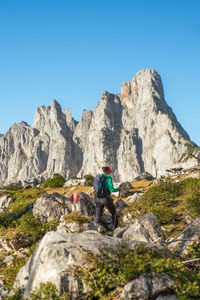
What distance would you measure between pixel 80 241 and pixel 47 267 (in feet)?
3.05

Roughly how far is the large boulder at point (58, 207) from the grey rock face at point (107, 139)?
98.3 meters

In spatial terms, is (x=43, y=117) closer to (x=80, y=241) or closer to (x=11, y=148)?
(x=11, y=148)

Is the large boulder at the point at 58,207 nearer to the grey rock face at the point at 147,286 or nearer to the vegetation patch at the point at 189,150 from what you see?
the grey rock face at the point at 147,286

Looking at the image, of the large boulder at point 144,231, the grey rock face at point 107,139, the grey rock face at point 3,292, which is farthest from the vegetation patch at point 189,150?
the grey rock face at point 3,292

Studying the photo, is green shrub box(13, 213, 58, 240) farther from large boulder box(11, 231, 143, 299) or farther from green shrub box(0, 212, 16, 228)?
Result: large boulder box(11, 231, 143, 299)

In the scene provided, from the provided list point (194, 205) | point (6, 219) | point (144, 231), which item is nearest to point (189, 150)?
point (194, 205)

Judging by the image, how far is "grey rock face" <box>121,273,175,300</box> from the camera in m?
4.38

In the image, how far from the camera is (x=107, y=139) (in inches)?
5655

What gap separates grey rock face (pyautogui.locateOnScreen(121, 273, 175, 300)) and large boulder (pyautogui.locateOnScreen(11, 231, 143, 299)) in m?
0.88

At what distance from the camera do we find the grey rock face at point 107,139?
417 ft

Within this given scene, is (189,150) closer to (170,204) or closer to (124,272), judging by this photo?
(170,204)

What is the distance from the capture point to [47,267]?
518cm

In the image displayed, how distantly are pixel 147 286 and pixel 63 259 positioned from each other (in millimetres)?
1785

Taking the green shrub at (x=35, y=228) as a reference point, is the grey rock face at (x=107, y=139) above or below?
above
